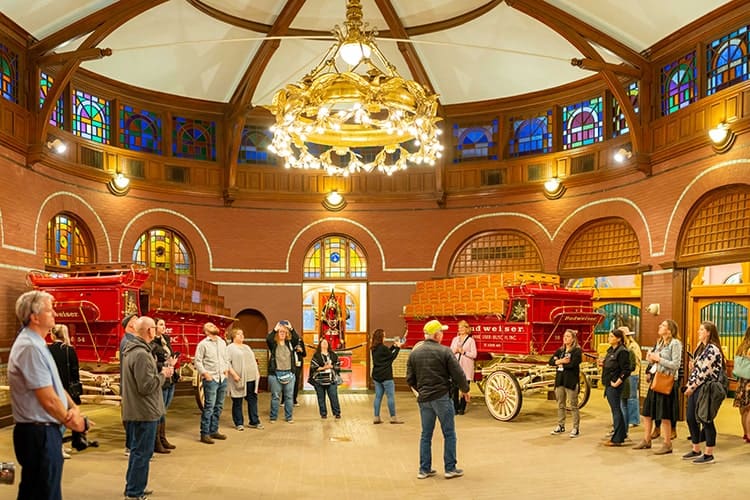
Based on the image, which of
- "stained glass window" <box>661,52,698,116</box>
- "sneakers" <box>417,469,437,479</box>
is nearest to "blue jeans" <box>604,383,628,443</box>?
"sneakers" <box>417,469,437,479</box>

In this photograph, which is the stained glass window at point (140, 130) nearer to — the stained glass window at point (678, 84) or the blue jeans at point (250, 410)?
the blue jeans at point (250, 410)

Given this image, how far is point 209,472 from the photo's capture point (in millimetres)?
8109

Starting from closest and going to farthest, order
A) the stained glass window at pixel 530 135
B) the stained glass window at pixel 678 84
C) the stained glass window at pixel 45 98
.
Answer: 1. the stained glass window at pixel 678 84
2. the stained glass window at pixel 45 98
3. the stained glass window at pixel 530 135

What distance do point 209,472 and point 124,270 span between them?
3.77 m

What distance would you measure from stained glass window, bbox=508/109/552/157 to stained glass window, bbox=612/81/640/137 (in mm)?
1682

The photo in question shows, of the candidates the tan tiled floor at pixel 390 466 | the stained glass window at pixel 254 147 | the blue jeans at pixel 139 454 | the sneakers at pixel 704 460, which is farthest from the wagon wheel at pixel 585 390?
the stained glass window at pixel 254 147

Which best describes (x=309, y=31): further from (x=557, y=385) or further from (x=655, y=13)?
(x=557, y=385)

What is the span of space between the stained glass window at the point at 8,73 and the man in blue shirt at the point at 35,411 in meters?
9.42

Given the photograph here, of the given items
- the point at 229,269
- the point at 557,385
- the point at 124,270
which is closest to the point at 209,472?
the point at 124,270

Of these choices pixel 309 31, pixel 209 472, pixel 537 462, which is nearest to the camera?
pixel 209 472

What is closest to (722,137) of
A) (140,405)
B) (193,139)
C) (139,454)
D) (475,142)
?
(475,142)

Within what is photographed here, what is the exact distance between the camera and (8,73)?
12.6 metres

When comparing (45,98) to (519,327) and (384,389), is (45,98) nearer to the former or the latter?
(384,389)

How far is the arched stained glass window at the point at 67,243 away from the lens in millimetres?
14020
